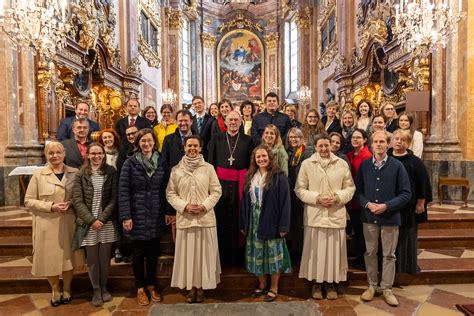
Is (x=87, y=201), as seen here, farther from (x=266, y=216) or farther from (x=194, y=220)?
(x=266, y=216)

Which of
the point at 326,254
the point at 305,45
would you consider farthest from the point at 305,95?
the point at 326,254

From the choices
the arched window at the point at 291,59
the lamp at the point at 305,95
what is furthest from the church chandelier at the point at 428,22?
the arched window at the point at 291,59

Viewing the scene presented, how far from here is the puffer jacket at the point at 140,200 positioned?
11.2 feet

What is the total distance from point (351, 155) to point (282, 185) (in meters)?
1.30

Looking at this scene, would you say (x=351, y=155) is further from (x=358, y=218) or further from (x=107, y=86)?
(x=107, y=86)

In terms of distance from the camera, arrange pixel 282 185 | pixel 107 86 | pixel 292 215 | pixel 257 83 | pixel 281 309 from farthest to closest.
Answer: pixel 257 83 < pixel 107 86 < pixel 292 215 < pixel 282 185 < pixel 281 309

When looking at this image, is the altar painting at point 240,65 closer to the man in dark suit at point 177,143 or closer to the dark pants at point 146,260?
the man in dark suit at point 177,143

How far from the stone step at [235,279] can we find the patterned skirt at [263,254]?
45 cm

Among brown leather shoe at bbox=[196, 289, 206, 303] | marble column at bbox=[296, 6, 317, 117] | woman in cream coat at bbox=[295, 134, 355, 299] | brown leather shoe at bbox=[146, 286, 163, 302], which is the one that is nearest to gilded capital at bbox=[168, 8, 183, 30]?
marble column at bbox=[296, 6, 317, 117]

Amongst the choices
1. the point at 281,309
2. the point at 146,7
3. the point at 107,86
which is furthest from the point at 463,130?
the point at 146,7

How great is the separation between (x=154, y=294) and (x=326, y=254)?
192 cm

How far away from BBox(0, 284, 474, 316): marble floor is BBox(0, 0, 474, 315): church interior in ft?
0.07

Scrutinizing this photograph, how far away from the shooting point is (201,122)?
193 inches

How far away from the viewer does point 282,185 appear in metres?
3.48
